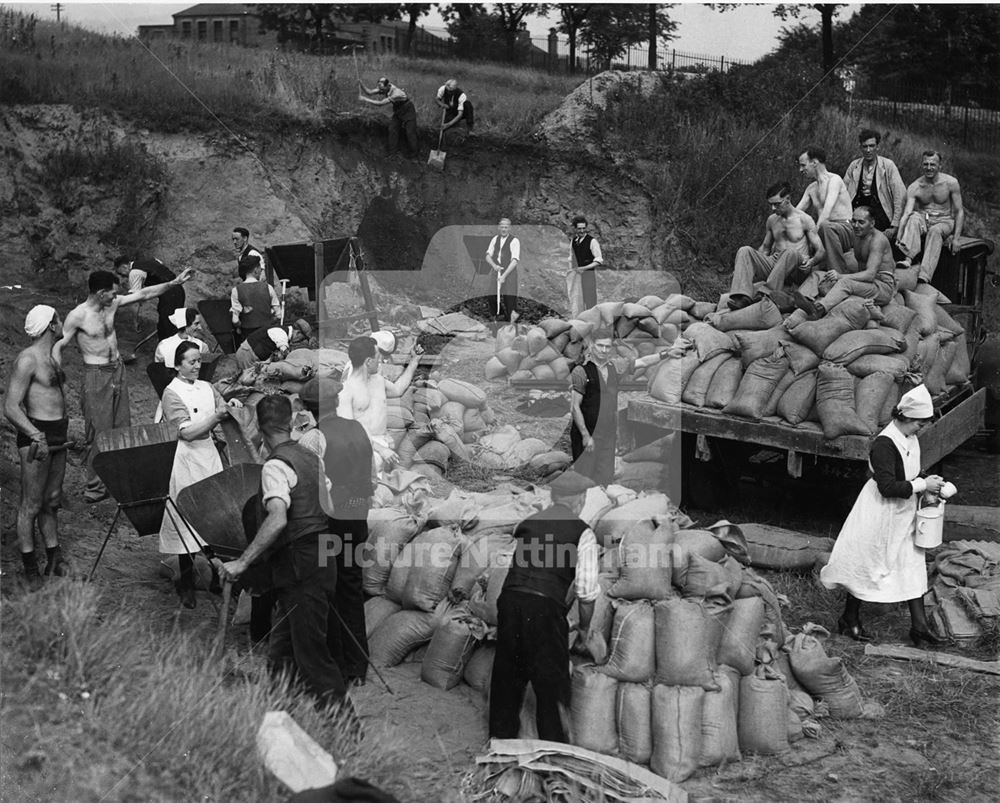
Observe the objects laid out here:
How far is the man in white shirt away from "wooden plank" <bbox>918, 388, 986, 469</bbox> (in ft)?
19.9

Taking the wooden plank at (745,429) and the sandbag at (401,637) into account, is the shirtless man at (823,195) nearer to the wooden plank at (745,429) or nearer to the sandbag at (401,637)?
the wooden plank at (745,429)

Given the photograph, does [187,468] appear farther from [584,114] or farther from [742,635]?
[584,114]

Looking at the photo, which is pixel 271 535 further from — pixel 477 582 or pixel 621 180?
pixel 621 180

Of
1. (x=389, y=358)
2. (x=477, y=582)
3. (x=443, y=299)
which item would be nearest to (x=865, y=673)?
(x=477, y=582)

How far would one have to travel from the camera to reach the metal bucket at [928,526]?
6.49 meters

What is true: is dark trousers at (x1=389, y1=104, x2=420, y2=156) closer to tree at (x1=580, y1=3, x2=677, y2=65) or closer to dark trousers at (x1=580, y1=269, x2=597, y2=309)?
dark trousers at (x1=580, y1=269, x2=597, y2=309)

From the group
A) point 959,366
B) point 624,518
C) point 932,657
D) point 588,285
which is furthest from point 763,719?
point 588,285

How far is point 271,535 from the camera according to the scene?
5.19 meters

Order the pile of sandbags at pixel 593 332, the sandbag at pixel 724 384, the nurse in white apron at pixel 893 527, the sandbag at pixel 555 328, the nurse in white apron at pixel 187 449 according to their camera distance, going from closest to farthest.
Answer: the nurse in white apron at pixel 893 527, the nurse in white apron at pixel 187 449, the sandbag at pixel 724 384, the pile of sandbags at pixel 593 332, the sandbag at pixel 555 328

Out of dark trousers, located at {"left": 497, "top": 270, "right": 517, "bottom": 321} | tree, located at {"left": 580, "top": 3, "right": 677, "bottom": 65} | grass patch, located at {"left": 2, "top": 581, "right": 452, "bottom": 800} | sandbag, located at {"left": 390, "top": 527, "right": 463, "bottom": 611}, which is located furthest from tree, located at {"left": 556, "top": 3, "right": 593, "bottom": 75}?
grass patch, located at {"left": 2, "top": 581, "right": 452, "bottom": 800}

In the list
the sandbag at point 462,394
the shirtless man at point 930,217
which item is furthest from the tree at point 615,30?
the sandbag at point 462,394

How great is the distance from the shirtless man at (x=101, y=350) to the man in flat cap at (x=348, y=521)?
2628 mm

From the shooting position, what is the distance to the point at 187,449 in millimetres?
6695

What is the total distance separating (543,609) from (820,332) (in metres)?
4.14
